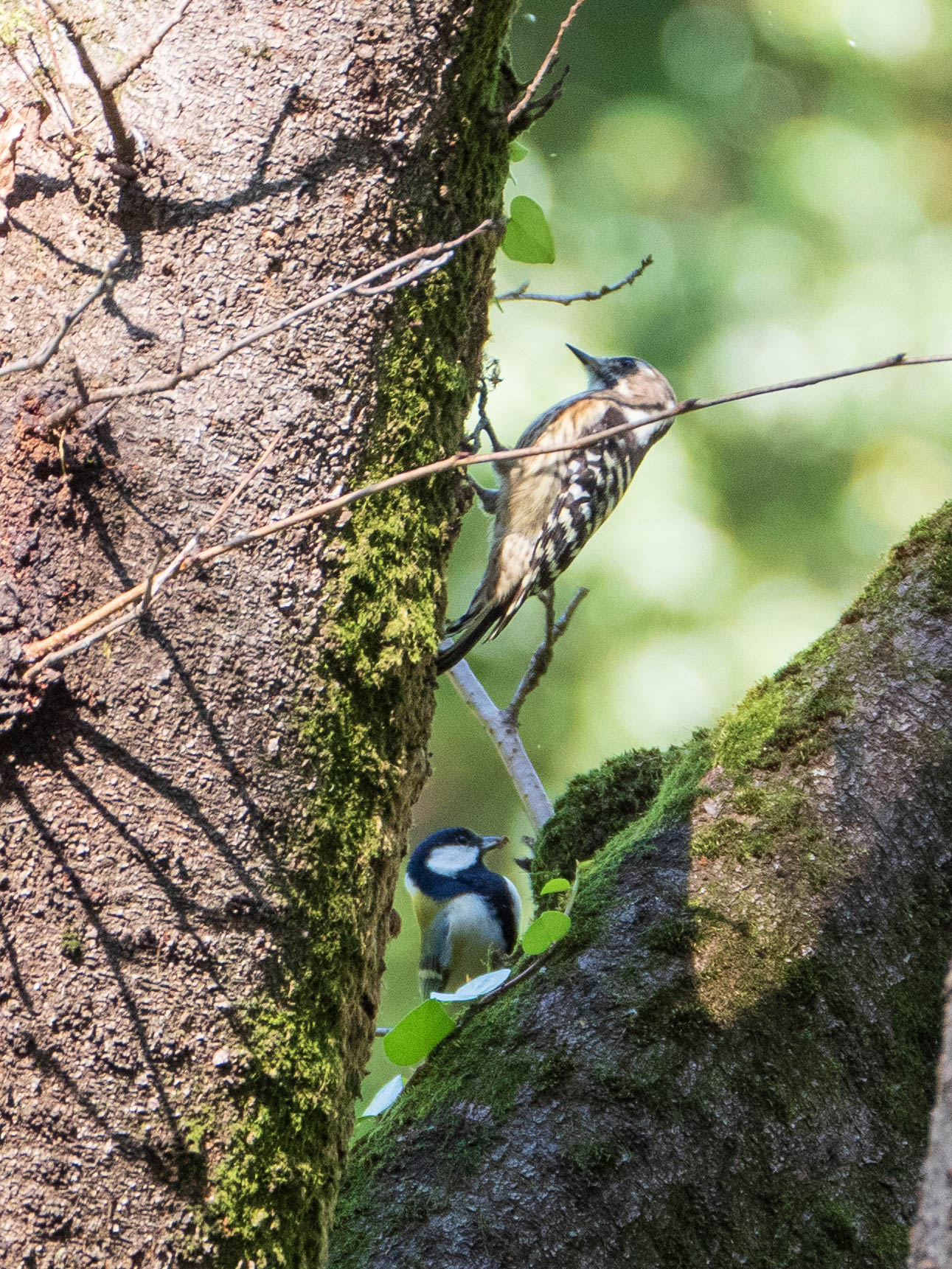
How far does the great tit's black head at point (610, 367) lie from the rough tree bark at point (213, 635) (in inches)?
96.0

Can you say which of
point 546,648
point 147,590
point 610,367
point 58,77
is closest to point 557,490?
point 610,367

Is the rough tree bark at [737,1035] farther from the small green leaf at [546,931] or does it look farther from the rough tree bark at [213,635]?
the rough tree bark at [213,635]

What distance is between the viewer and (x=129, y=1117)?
891 mm

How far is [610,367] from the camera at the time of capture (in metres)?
3.62

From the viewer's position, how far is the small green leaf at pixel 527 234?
5.31 ft

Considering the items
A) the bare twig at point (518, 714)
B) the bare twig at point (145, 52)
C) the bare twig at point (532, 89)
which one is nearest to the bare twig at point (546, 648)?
the bare twig at point (518, 714)

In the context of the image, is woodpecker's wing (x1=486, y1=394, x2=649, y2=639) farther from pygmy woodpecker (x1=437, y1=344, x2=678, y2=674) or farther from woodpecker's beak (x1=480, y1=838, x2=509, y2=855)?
woodpecker's beak (x1=480, y1=838, x2=509, y2=855)

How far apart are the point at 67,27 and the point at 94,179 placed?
0.56 feet

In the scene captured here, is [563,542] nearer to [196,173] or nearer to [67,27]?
[196,173]

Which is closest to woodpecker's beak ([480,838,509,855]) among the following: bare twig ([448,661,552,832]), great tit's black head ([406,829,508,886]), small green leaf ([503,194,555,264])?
great tit's black head ([406,829,508,886])

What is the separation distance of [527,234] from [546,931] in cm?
104

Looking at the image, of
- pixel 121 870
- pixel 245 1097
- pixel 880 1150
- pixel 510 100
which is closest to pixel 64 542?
pixel 121 870

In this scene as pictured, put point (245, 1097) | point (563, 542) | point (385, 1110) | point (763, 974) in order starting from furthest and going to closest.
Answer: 1. point (563, 542)
2. point (385, 1110)
3. point (763, 974)
4. point (245, 1097)

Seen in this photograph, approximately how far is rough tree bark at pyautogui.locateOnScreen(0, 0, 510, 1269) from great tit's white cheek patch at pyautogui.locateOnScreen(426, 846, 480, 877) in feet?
7.46
